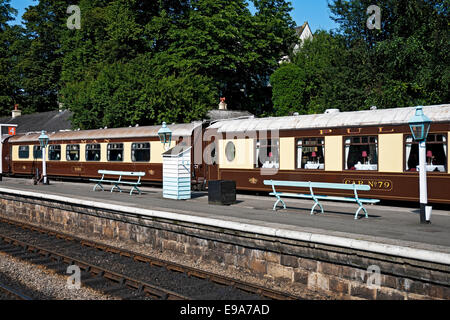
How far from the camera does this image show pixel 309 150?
52.3 feet

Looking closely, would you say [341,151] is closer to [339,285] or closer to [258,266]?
[258,266]

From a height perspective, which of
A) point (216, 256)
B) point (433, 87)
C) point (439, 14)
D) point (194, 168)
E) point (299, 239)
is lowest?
point (216, 256)

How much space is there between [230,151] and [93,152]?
10.2 m

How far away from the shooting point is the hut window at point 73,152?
85.5ft

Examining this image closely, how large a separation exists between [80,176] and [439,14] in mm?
22846

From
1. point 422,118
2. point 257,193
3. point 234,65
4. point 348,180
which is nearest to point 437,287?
point 422,118

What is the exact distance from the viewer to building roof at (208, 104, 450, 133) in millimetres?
13359

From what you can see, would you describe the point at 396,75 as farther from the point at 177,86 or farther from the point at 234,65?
the point at 234,65

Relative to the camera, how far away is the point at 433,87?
2388cm

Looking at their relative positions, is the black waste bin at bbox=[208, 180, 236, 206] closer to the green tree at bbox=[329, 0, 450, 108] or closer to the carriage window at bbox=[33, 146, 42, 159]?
the green tree at bbox=[329, 0, 450, 108]

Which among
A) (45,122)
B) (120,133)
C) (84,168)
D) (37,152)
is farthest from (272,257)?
(45,122)

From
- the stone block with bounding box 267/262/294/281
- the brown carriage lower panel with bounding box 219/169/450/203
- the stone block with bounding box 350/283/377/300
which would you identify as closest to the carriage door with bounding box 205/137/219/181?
the brown carriage lower panel with bounding box 219/169/450/203

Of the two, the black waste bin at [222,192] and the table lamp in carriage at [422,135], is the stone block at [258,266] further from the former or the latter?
the black waste bin at [222,192]

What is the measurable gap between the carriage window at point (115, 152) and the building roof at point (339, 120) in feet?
21.4
